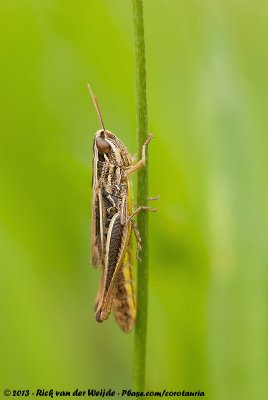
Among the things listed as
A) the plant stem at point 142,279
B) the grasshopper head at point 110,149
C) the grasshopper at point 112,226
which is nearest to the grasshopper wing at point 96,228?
the grasshopper at point 112,226

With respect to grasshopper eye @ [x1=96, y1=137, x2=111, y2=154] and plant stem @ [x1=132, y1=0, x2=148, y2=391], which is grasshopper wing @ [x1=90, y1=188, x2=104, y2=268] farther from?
plant stem @ [x1=132, y1=0, x2=148, y2=391]

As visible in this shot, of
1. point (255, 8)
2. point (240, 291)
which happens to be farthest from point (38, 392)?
point (255, 8)

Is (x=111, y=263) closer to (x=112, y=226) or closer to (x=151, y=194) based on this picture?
(x=112, y=226)

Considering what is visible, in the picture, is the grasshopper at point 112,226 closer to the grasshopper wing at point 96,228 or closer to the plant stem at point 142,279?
the grasshopper wing at point 96,228

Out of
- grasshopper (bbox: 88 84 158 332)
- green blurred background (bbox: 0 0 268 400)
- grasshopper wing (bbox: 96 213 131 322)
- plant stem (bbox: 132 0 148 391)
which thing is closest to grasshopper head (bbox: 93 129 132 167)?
grasshopper (bbox: 88 84 158 332)

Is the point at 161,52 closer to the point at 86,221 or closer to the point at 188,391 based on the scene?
the point at 86,221

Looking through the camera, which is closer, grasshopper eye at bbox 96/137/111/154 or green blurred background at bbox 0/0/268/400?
green blurred background at bbox 0/0/268/400
